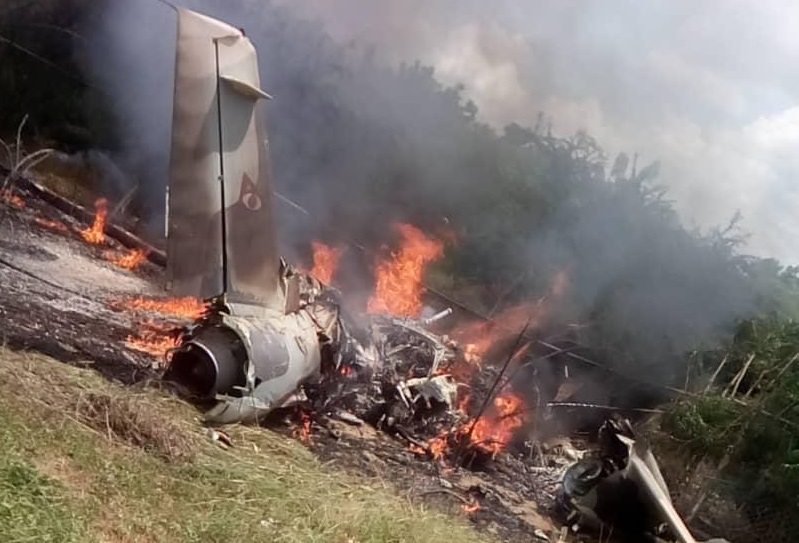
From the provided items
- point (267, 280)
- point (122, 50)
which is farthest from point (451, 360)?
point (122, 50)

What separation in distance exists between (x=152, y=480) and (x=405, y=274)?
832cm

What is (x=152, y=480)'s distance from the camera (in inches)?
180

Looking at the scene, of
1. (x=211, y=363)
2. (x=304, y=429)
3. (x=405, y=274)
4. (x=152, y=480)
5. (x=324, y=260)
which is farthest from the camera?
(x=324, y=260)

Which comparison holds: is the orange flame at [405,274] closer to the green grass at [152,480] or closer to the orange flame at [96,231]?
the orange flame at [96,231]

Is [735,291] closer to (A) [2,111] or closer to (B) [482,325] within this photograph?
(B) [482,325]

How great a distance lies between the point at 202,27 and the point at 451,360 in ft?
16.6

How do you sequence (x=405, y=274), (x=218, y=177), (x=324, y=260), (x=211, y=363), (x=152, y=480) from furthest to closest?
(x=324, y=260) → (x=405, y=274) → (x=218, y=177) → (x=211, y=363) → (x=152, y=480)

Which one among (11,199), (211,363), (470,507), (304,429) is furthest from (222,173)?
(11,199)

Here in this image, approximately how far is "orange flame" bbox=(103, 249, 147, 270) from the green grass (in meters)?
4.40

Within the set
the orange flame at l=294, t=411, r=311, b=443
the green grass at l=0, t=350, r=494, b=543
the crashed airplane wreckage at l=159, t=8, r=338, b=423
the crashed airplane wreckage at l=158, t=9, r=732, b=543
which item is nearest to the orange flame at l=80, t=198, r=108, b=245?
the crashed airplane wreckage at l=158, t=9, r=732, b=543

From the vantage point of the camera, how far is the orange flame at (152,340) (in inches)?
291

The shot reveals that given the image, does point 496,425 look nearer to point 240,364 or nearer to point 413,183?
point 240,364

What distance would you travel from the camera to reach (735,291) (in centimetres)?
1225

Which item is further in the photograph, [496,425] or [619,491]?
[496,425]
